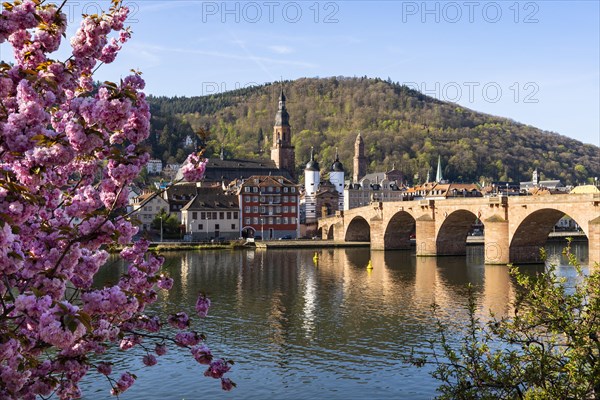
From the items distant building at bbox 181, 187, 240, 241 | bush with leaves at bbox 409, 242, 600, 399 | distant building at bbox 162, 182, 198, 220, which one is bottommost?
bush with leaves at bbox 409, 242, 600, 399

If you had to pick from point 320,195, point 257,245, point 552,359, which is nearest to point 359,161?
point 320,195

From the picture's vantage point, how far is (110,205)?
8.09 meters

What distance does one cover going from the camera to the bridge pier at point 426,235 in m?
71.0

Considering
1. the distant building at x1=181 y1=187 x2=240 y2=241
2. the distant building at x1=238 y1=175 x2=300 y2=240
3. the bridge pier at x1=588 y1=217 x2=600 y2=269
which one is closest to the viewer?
the bridge pier at x1=588 y1=217 x2=600 y2=269

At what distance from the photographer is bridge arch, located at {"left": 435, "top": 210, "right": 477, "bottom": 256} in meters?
69.4

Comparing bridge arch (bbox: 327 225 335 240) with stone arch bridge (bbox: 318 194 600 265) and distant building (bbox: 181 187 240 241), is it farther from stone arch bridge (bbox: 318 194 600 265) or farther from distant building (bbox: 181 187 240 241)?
distant building (bbox: 181 187 240 241)

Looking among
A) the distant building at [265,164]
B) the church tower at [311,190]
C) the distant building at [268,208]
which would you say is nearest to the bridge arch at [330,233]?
the distant building at [268,208]

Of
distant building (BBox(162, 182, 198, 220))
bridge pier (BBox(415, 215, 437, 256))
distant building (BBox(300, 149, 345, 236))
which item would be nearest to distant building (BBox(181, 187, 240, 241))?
distant building (BBox(162, 182, 198, 220))

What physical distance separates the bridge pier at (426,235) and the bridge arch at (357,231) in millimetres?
20643

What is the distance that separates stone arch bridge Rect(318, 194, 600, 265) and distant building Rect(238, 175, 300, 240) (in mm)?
10145

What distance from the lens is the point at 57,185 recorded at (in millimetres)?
8422

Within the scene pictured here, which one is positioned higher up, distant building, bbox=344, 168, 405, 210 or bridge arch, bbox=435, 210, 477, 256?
distant building, bbox=344, 168, 405, 210

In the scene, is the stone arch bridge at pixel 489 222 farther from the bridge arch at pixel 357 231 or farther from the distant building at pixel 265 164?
the distant building at pixel 265 164

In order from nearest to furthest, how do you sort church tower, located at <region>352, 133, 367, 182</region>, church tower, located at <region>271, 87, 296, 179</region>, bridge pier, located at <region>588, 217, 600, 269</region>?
1. bridge pier, located at <region>588, 217, 600, 269</region>
2. church tower, located at <region>271, 87, 296, 179</region>
3. church tower, located at <region>352, 133, 367, 182</region>
